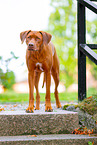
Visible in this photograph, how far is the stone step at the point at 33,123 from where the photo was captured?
3.35m

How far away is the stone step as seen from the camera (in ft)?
11.0

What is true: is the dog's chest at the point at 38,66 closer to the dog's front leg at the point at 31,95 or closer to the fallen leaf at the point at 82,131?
the dog's front leg at the point at 31,95

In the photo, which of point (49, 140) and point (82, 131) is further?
point (82, 131)

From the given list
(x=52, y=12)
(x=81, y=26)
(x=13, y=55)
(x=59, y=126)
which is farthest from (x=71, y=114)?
(x=52, y=12)

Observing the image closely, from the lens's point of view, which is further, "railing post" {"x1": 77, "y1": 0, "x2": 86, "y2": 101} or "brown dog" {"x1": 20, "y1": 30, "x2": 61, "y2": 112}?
"railing post" {"x1": 77, "y1": 0, "x2": 86, "y2": 101}

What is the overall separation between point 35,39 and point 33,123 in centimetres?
125

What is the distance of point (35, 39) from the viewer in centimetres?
348

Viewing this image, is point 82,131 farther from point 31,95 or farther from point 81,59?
point 81,59

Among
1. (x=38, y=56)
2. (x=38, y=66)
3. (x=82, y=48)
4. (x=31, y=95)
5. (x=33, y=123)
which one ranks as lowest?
(x=33, y=123)

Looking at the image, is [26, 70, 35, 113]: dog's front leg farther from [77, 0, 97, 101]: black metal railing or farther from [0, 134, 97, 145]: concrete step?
[77, 0, 97, 101]: black metal railing

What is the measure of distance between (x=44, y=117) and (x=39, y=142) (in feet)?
1.33

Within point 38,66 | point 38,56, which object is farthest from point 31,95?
point 38,56

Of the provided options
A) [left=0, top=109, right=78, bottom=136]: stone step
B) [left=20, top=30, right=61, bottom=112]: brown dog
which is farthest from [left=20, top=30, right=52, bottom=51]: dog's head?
[left=0, top=109, right=78, bottom=136]: stone step

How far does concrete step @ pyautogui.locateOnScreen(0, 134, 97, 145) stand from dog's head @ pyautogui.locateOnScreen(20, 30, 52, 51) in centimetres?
127
